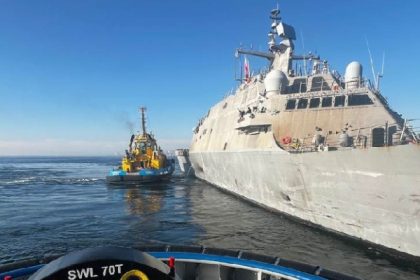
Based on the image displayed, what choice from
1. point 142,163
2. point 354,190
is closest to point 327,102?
point 354,190

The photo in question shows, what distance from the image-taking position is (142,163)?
40438mm

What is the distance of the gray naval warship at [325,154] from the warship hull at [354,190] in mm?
34

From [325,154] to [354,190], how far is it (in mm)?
1707

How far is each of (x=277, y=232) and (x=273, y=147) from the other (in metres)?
3.94

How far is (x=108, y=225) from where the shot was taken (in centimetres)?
1839

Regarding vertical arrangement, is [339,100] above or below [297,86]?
below

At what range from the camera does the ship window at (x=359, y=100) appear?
61.2 ft

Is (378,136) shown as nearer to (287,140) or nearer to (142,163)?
(287,140)

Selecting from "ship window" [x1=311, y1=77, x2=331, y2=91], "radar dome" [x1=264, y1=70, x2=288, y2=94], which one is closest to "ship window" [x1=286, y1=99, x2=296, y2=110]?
"radar dome" [x1=264, y1=70, x2=288, y2=94]

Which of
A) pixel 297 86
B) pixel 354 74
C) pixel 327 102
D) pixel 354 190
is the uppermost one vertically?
pixel 354 74

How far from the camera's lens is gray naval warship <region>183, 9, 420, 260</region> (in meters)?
11.5

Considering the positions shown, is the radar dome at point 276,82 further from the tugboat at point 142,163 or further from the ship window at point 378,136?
the tugboat at point 142,163

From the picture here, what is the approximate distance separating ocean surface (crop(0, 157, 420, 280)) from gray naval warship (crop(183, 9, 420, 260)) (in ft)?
2.79

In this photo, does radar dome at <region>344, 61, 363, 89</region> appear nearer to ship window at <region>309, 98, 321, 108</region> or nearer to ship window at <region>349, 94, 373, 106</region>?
ship window at <region>349, 94, 373, 106</region>
